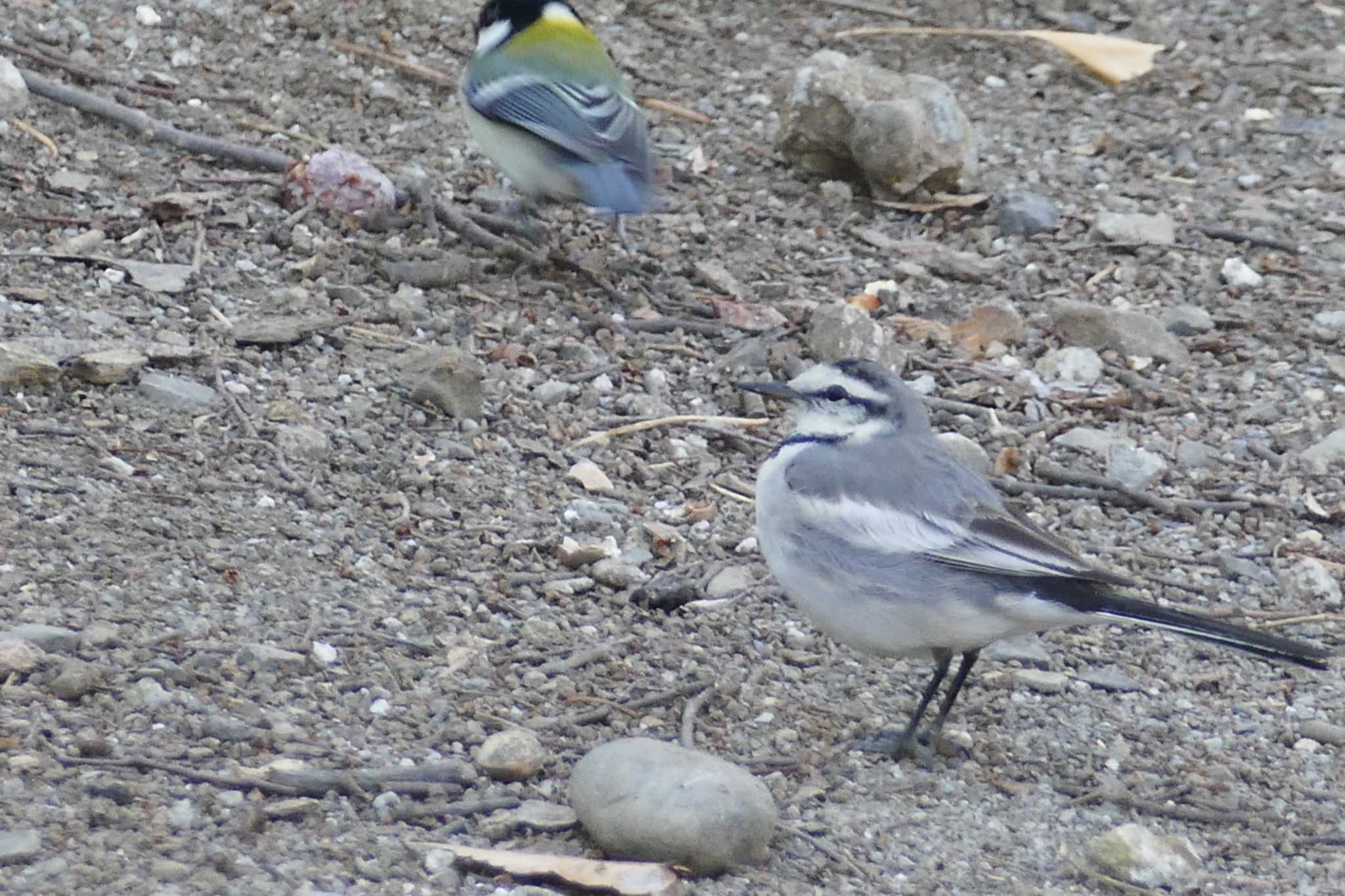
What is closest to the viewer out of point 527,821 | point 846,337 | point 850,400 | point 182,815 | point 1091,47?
point 182,815

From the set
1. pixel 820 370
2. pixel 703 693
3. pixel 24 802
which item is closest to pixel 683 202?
pixel 820 370

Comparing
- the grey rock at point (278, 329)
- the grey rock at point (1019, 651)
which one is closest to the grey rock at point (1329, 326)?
the grey rock at point (1019, 651)

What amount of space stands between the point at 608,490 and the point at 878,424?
114 centimetres

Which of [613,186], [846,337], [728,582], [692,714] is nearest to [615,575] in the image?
[728,582]

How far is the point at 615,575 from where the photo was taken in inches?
213

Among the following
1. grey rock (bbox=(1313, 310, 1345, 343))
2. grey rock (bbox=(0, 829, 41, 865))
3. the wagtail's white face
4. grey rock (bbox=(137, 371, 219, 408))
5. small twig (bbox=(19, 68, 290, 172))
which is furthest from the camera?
small twig (bbox=(19, 68, 290, 172))

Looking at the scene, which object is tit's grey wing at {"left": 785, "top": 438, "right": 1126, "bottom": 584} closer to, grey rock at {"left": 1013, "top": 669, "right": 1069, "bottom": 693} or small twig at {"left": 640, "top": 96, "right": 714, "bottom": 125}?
grey rock at {"left": 1013, "top": 669, "right": 1069, "bottom": 693}

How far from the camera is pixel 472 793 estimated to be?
165 inches

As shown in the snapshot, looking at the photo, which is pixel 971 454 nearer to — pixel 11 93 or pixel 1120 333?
pixel 1120 333

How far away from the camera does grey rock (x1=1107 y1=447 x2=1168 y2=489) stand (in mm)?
6371

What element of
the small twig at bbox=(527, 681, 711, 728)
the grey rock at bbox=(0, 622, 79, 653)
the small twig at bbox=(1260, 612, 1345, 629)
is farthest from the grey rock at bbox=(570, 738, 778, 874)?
the small twig at bbox=(1260, 612, 1345, 629)

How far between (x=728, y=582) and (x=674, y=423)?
A: 1057 mm

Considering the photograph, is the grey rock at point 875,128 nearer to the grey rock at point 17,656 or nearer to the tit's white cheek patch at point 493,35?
the tit's white cheek patch at point 493,35

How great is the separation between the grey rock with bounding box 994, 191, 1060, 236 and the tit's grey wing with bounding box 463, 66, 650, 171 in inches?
66.5
